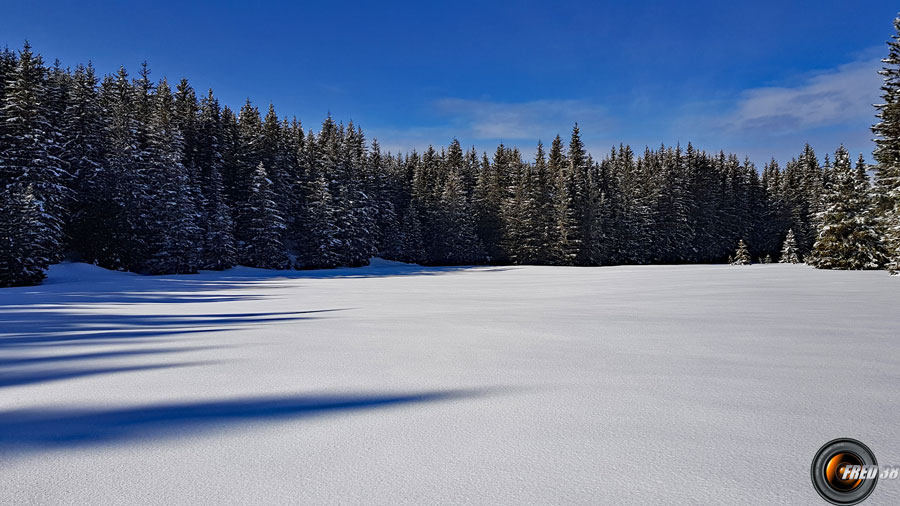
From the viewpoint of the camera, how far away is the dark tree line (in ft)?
84.5

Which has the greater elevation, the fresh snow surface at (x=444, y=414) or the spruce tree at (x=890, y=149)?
the spruce tree at (x=890, y=149)

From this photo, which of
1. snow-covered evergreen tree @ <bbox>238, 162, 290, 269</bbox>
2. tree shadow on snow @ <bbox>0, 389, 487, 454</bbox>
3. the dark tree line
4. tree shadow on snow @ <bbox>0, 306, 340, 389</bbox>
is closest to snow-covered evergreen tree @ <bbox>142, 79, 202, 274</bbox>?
the dark tree line

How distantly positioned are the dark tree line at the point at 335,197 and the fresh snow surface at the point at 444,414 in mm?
20894

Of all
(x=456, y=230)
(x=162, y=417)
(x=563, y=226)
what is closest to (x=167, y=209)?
(x=456, y=230)

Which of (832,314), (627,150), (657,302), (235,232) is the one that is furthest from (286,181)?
(627,150)

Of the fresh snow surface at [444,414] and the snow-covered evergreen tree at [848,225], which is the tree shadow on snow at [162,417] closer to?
the fresh snow surface at [444,414]

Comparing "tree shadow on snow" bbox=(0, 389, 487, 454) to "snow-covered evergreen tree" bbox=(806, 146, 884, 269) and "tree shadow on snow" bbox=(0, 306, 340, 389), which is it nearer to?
"tree shadow on snow" bbox=(0, 306, 340, 389)

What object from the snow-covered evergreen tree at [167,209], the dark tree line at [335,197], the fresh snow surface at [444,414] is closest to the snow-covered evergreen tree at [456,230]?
the dark tree line at [335,197]

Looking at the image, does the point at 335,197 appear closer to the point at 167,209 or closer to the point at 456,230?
the point at 456,230

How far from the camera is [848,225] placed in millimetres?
26750

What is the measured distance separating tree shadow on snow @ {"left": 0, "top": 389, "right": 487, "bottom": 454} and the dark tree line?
21.7m

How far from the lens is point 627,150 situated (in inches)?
2936

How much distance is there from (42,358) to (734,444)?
6.09 m

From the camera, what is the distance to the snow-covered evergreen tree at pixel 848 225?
85.0ft
